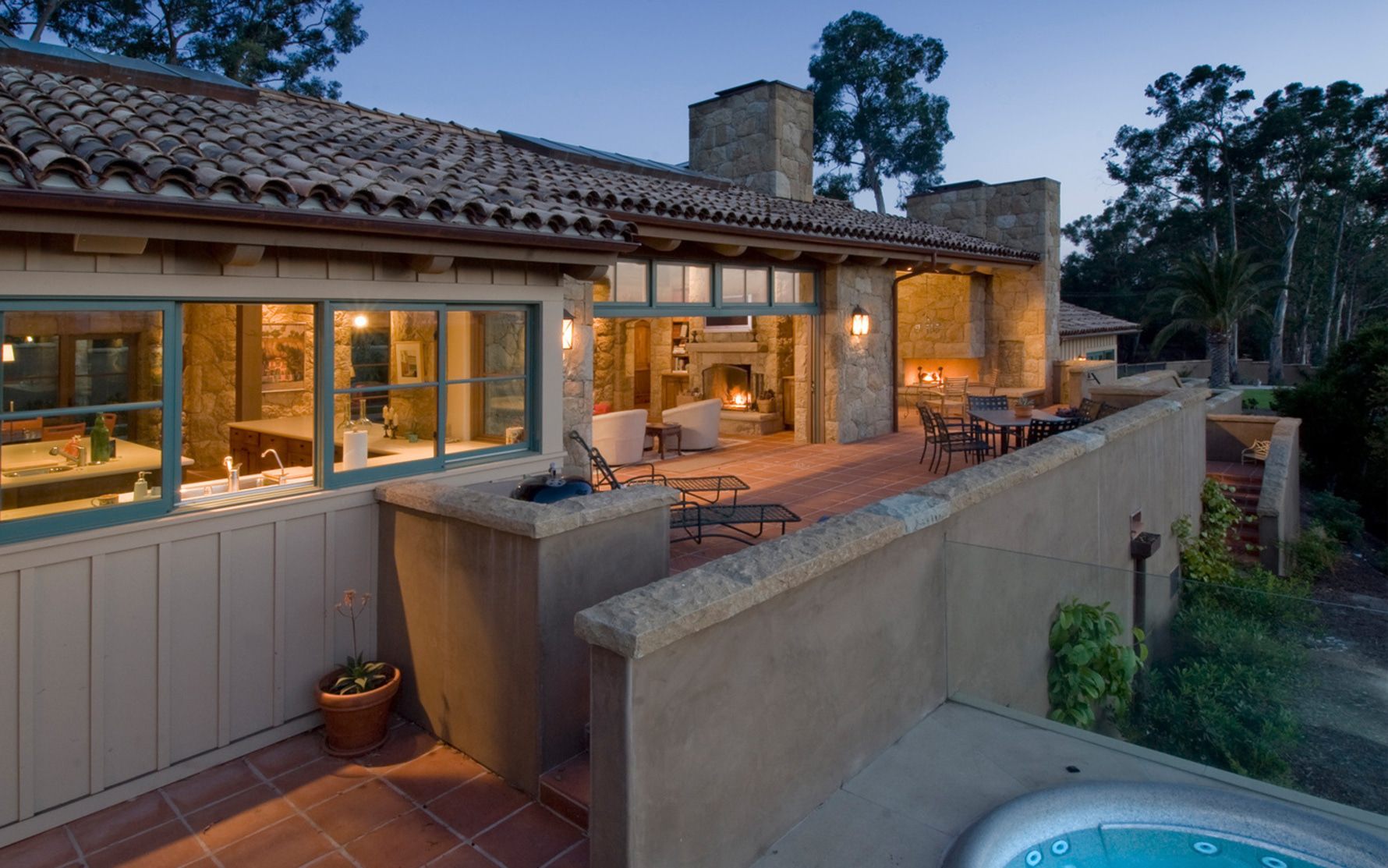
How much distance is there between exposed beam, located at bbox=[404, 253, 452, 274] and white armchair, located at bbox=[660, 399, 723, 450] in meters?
7.40

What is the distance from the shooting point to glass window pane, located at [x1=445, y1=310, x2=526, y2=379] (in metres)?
5.32

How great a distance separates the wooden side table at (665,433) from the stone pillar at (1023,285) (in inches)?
340

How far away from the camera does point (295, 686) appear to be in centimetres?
443

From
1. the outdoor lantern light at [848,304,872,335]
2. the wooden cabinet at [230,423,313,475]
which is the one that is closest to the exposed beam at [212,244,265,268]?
the wooden cabinet at [230,423,313,475]

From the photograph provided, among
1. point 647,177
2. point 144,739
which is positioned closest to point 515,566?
point 144,739

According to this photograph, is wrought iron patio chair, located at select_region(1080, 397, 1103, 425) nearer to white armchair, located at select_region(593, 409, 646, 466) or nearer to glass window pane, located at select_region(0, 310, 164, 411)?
white armchair, located at select_region(593, 409, 646, 466)

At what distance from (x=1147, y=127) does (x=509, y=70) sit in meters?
42.1

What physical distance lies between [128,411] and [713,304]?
7.51 meters

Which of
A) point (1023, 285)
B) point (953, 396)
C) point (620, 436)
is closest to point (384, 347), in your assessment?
point (620, 436)

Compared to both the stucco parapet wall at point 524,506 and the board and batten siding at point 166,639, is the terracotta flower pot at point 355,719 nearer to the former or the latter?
the board and batten siding at point 166,639

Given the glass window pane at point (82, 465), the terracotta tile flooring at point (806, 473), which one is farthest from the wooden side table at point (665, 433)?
the glass window pane at point (82, 465)

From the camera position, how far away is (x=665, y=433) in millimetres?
12117

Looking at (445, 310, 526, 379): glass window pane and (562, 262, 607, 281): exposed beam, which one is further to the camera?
(562, 262, 607, 281): exposed beam

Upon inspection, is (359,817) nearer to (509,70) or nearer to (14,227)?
(14,227)
